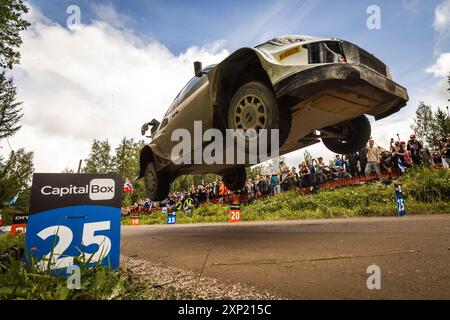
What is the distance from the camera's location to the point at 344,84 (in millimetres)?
2545

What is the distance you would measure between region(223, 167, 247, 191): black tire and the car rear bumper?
381 centimetres

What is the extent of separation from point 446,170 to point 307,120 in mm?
5092

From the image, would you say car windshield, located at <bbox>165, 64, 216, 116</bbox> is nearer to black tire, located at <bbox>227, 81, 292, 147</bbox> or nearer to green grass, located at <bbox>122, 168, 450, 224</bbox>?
black tire, located at <bbox>227, 81, 292, 147</bbox>

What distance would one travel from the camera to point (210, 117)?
385 cm

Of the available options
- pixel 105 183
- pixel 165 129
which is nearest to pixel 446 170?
pixel 165 129

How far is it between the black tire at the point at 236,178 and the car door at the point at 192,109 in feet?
7.04

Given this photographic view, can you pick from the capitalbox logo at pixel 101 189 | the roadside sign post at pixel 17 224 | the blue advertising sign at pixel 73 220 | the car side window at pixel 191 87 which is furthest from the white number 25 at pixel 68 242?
the roadside sign post at pixel 17 224

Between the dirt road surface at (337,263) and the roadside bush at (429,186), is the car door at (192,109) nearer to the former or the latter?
the dirt road surface at (337,263)

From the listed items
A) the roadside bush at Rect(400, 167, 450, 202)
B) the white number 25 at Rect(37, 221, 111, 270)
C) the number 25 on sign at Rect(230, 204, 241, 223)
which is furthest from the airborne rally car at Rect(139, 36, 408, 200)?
the number 25 on sign at Rect(230, 204, 241, 223)

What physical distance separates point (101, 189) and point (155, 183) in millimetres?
3896

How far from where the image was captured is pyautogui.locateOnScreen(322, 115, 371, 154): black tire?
407 cm

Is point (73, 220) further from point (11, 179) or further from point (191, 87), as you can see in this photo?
point (191, 87)

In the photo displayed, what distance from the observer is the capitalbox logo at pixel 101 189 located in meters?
1.93
